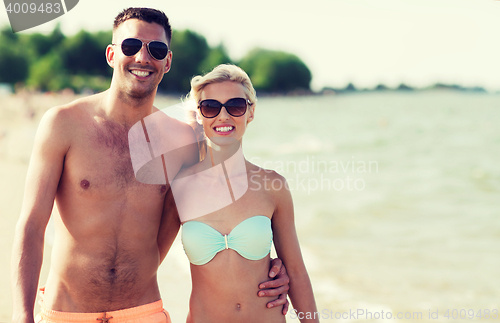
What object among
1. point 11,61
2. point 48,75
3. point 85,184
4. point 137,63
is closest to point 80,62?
point 48,75

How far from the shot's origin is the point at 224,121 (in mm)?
2402

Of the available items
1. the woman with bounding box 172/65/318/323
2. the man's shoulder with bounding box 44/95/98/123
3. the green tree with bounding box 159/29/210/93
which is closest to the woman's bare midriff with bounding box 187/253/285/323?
the woman with bounding box 172/65/318/323

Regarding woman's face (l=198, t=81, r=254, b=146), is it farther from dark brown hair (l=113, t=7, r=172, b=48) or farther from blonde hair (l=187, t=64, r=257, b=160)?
dark brown hair (l=113, t=7, r=172, b=48)

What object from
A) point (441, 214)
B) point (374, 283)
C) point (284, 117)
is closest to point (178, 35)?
point (284, 117)

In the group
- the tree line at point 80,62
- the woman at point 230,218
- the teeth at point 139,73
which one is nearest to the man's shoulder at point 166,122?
the woman at point 230,218

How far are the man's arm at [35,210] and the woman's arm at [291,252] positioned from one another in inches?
44.7

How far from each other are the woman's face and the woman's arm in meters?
0.32

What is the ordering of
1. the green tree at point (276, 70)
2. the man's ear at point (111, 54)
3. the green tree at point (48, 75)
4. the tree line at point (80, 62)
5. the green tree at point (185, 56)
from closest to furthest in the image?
the man's ear at point (111, 54), the green tree at point (48, 75), the tree line at point (80, 62), the green tree at point (185, 56), the green tree at point (276, 70)

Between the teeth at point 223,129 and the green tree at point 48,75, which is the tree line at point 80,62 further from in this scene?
the teeth at point 223,129

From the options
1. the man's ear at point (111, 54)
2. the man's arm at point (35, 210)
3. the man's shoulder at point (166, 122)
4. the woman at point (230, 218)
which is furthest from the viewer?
the man's shoulder at point (166, 122)

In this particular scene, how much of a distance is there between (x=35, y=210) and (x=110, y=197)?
0.37 meters

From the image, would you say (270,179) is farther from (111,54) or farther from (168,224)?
(111,54)

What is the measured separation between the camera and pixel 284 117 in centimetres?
3906

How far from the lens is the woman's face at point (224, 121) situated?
2422 millimetres
